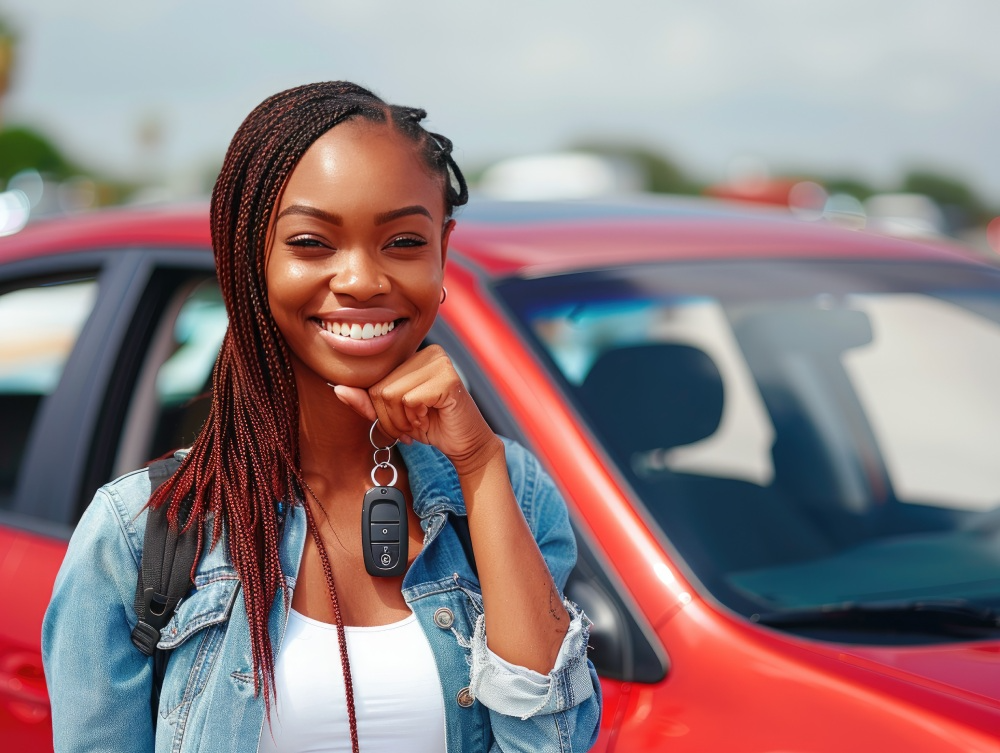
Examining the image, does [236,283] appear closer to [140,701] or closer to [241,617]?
[241,617]

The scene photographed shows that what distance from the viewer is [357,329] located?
1496 millimetres

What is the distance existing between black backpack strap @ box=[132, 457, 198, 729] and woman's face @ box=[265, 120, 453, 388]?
0.25 m

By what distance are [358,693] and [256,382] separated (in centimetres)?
39

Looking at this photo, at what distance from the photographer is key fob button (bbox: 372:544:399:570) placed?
1525mm

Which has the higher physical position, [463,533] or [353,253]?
[353,253]

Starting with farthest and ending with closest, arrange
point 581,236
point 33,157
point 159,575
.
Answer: point 33,157
point 581,236
point 159,575

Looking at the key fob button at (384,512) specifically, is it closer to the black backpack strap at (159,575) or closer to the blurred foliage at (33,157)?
the black backpack strap at (159,575)

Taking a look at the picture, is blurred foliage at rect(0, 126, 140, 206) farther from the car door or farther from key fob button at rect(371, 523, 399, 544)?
key fob button at rect(371, 523, 399, 544)

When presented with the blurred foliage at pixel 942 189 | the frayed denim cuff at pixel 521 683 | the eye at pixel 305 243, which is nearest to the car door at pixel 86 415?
the eye at pixel 305 243

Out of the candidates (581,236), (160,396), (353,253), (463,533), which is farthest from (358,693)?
(160,396)

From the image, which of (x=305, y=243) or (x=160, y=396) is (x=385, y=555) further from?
(x=160, y=396)

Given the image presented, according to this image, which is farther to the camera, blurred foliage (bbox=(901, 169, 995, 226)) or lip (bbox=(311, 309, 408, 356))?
blurred foliage (bbox=(901, 169, 995, 226))

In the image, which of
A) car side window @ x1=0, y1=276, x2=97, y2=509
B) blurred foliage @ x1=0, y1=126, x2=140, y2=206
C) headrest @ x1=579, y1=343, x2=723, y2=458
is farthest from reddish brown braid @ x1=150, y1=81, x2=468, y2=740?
blurred foliage @ x1=0, y1=126, x2=140, y2=206

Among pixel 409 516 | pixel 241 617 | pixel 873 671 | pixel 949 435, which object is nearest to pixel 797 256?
pixel 873 671
